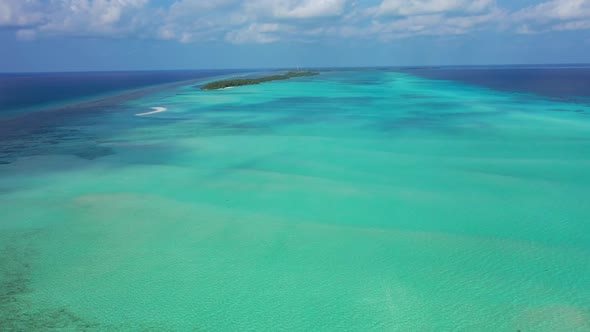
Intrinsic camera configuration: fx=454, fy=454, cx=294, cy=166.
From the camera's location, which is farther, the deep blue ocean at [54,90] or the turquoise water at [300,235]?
the deep blue ocean at [54,90]

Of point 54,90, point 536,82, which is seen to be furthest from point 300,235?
point 536,82

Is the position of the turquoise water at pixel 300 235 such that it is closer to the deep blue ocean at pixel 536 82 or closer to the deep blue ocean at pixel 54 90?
the deep blue ocean at pixel 54 90

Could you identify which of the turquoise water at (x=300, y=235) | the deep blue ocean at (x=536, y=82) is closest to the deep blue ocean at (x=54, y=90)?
the turquoise water at (x=300, y=235)

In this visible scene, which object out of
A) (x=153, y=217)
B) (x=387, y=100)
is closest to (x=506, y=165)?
(x=153, y=217)

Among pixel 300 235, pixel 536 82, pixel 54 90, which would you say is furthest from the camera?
pixel 536 82

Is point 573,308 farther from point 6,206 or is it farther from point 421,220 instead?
point 6,206

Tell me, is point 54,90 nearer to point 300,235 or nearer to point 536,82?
point 300,235

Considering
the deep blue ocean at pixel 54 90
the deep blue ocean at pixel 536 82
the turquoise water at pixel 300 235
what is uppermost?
the deep blue ocean at pixel 54 90

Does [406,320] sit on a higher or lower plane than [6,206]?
lower
